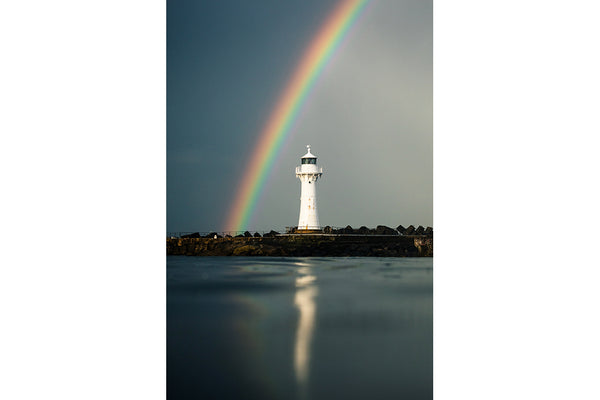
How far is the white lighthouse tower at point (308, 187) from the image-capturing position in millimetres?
4613

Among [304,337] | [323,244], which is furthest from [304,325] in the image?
[323,244]

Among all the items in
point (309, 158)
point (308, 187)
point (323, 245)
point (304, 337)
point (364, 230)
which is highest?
point (309, 158)

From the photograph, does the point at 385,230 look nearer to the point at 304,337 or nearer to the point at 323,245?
the point at 304,337

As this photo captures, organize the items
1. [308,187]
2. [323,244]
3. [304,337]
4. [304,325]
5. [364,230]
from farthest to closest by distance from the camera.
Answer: [323,244] → [364,230] → [308,187] → [304,325] → [304,337]

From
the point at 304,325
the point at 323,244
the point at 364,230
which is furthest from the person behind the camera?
the point at 323,244

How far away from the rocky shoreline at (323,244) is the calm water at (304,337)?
366 mm

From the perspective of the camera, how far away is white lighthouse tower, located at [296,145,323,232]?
461 centimetres

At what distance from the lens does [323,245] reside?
667cm

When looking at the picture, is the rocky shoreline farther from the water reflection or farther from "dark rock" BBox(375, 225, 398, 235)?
the water reflection

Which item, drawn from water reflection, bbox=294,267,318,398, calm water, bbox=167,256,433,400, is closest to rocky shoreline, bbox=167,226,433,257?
calm water, bbox=167,256,433,400

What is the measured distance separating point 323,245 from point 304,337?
3294mm

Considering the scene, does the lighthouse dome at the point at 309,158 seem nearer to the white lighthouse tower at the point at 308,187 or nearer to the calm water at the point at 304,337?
the white lighthouse tower at the point at 308,187

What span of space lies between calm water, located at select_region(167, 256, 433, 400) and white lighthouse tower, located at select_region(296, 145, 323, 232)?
26.7 inches

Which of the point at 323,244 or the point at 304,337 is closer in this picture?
the point at 304,337
